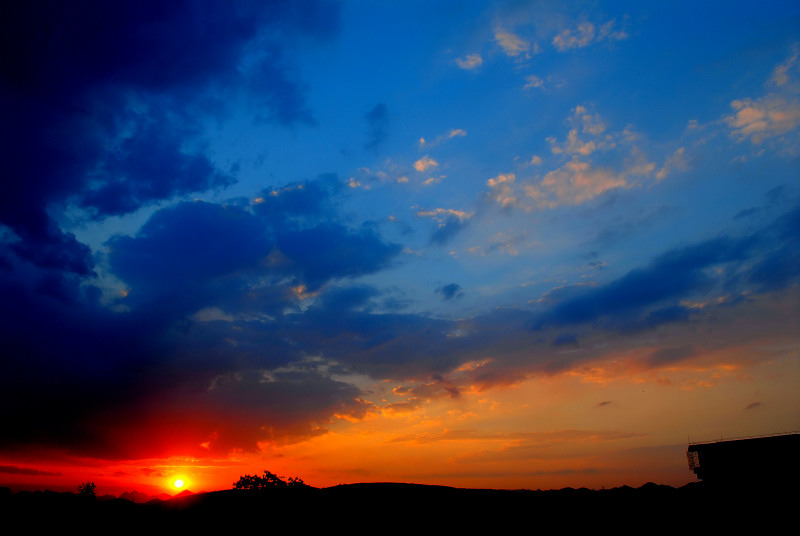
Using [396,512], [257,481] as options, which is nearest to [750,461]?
[396,512]

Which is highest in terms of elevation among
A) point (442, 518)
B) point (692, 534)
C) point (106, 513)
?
point (106, 513)

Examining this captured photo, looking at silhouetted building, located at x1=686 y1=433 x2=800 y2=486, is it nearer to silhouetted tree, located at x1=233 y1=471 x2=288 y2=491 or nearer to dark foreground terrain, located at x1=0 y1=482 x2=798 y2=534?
dark foreground terrain, located at x1=0 y1=482 x2=798 y2=534

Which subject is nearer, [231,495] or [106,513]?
[106,513]

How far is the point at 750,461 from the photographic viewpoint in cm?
4556

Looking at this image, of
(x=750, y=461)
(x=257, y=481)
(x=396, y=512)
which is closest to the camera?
(x=396, y=512)

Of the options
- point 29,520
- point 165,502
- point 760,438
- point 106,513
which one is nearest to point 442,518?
point 165,502

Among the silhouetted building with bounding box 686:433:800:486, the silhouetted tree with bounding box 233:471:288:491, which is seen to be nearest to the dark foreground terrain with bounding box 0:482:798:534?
the silhouetted building with bounding box 686:433:800:486

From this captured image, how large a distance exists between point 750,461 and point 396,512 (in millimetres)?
40683

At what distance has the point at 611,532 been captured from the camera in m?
27.5

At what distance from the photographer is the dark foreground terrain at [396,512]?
2741 cm

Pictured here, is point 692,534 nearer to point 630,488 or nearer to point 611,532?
point 611,532

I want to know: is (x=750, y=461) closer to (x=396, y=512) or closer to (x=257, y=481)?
(x=396, y=512)

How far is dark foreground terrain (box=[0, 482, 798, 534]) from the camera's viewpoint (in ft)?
89.9

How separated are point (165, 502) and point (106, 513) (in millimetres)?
3591
